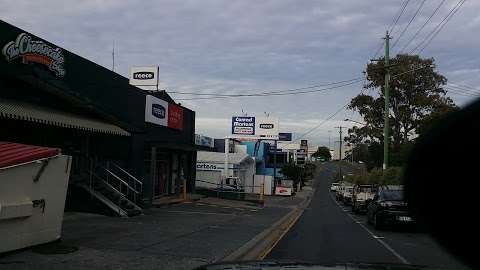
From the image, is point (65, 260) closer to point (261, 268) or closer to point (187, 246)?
point (187, 246)

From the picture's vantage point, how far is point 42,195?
1185cm

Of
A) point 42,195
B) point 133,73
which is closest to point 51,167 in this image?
point 42,195

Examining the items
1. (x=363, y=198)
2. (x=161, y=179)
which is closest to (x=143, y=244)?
(x=161, y=179)

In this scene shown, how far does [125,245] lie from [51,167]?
2360 mm

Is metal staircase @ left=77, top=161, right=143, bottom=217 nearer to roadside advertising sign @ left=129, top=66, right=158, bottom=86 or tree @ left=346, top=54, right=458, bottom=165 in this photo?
roadside advertising sign @ left=129, top=66, right=158, bottom=86

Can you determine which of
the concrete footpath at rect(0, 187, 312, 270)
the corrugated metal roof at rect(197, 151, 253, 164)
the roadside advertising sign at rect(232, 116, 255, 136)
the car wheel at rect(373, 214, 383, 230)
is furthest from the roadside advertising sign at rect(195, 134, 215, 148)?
the car wheel at rect(373, 214, 383, 230)

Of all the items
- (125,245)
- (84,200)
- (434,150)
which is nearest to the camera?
(434,150)

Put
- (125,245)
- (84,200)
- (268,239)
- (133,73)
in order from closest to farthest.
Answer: (125,245) → (268,239) → (84,200) → (133,73)

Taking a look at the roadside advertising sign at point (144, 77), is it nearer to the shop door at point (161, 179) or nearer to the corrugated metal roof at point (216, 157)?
the shop door at point (161, 179)

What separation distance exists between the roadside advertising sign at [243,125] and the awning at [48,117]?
4193 cm

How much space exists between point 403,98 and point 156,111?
37230 mm

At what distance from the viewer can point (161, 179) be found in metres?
33.0

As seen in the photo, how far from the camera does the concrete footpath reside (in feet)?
35.4

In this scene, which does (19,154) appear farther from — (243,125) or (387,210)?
(243,125)
